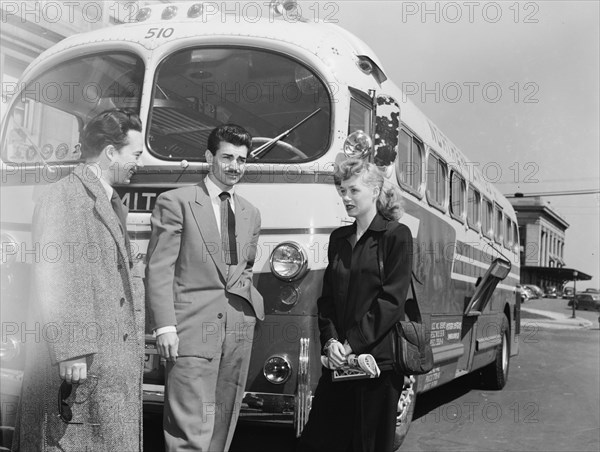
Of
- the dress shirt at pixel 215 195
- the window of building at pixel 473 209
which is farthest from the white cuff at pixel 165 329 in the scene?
the window of building at pixel 473 209

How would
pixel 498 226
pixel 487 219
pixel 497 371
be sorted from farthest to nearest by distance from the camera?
pixel 498 226 < pixel 497 371 < pixel 487 219

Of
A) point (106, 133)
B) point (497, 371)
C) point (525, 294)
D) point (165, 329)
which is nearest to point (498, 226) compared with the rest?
point (497, 371)

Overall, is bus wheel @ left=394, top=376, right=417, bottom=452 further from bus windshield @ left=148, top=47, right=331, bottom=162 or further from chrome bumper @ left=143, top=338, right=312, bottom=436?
bus windshield @ left=148, top=47, right=331, bottom=162

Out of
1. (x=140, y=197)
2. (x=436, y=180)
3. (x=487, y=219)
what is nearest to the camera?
(x=140, y=197)

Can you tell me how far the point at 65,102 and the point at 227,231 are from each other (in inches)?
108

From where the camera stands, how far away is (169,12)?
5.60 metres

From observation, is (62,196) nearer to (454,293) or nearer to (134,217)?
(134,217)

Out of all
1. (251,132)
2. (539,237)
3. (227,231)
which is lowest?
(227,231)

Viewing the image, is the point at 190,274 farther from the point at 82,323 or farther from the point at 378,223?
the point at 378,223

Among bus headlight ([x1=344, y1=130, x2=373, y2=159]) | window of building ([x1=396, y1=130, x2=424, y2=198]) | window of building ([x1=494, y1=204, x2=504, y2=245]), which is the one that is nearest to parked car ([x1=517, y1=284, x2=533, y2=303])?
window of building ([x1=494, y1=204, x2=504, y2=245])

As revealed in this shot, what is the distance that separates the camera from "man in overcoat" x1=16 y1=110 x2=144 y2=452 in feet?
10.3

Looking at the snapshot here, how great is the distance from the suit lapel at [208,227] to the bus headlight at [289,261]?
769mm

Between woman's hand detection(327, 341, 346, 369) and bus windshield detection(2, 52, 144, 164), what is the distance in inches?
96.8

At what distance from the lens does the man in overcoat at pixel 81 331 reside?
10.3ft
